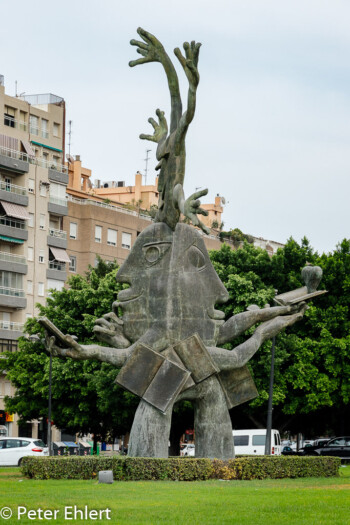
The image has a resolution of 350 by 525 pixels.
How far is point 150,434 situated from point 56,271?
5756cm

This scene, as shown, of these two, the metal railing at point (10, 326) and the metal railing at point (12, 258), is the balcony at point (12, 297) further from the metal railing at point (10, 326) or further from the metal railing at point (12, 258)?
the metal railing at point (12, 258)

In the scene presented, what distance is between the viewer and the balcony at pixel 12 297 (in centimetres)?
7725

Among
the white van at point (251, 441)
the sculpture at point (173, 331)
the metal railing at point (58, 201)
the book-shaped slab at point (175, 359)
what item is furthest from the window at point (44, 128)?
the book-shaped slab at point (175, 359)

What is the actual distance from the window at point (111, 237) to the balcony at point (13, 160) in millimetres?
13274

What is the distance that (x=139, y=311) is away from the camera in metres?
28.7

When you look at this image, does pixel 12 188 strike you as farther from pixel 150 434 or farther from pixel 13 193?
pixel 150 434

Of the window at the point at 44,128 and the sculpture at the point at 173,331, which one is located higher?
the window at the point at 44,128

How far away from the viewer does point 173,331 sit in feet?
92.4

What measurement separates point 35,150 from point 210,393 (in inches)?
2330

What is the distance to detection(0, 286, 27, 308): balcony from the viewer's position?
253 ft

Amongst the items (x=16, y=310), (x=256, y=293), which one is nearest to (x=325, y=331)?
(x=256, y=293)

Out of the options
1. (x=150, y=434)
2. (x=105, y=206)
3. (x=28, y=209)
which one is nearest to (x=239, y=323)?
(x=150, y=434)

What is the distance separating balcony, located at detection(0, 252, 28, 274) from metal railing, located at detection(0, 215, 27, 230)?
230cm

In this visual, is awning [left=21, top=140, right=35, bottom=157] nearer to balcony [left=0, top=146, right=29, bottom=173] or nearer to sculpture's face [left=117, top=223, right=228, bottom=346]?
balcony [left=0, top=146, right=29, bottom=173]
